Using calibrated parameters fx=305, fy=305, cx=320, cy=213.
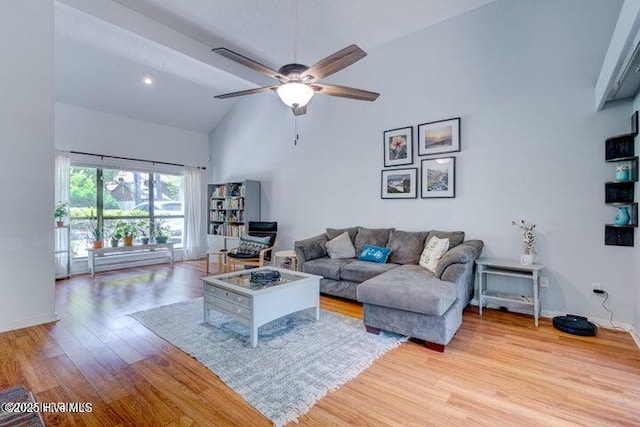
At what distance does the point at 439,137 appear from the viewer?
158 inches

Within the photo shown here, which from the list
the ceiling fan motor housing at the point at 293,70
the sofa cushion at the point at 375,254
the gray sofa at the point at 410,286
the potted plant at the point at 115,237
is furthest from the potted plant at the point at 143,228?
the ceiling fan motor housing at the point at 293,70

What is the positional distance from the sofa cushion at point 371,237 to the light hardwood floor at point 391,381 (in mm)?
1528

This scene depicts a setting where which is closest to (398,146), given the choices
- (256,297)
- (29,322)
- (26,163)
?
(256,297)

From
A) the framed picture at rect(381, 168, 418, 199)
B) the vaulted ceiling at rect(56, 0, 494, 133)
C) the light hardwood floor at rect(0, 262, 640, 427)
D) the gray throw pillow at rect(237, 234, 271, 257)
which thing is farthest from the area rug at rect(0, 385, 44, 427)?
the framed picture at rect(381, 168, 418, 199)

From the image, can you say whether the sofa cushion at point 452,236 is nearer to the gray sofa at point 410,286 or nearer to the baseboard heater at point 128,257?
the gray sofa at point 410,286

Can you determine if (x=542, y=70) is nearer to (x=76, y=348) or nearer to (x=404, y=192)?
(x=404, y=192)

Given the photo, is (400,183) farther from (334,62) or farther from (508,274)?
(334,62)

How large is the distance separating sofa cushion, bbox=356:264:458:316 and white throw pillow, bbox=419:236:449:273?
1.10 feet

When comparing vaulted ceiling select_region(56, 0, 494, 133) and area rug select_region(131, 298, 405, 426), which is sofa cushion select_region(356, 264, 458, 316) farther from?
vaulted ceiling select_region(56, 0, 494, 133)

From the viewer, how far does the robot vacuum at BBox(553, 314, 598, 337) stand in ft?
9.32

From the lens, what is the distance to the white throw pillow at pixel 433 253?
3414 mm

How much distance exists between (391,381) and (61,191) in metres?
6.00

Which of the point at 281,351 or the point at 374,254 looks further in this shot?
the point at 374,254

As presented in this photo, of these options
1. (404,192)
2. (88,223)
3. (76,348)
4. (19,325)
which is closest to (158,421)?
(76,348)
